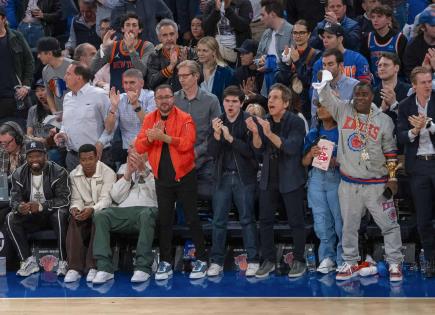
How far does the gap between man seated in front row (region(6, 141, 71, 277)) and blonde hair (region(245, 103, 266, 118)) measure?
79.0 inches

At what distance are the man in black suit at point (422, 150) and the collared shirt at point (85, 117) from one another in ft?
10.6

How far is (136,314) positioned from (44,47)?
170 inches

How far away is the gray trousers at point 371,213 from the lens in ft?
33.9

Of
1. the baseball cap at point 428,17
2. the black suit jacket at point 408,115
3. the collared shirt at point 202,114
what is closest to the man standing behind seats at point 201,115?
the collared shirt at point 202,114

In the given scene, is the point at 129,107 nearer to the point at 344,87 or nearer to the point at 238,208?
the point at 238,208

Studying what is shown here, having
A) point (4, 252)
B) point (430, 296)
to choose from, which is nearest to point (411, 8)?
point (430, 296)

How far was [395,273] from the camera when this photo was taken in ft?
33.9

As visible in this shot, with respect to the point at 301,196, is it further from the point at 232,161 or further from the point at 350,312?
the point at 350,312

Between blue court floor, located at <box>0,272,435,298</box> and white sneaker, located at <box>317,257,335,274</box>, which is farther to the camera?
white sneaker, located at <box>317,257,335,274</box>

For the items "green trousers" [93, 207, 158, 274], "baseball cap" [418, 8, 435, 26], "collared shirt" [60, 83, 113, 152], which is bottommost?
"green trousers" [93, 207, 158, 274]

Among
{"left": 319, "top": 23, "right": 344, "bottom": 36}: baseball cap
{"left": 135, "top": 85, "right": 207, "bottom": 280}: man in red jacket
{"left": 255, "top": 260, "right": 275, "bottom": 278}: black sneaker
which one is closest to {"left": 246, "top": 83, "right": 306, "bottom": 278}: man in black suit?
{"left": 255, "top": 260, "right": 275, "bottom": 278}: black sneaker

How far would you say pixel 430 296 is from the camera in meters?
9.74

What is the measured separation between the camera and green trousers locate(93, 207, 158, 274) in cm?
1066

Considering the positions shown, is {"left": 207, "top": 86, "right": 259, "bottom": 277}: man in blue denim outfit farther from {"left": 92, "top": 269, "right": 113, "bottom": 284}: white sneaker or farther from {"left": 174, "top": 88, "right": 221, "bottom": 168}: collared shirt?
{"left": 92, "top": 269, "right": 113, "bottom": 284}: white sneaker
